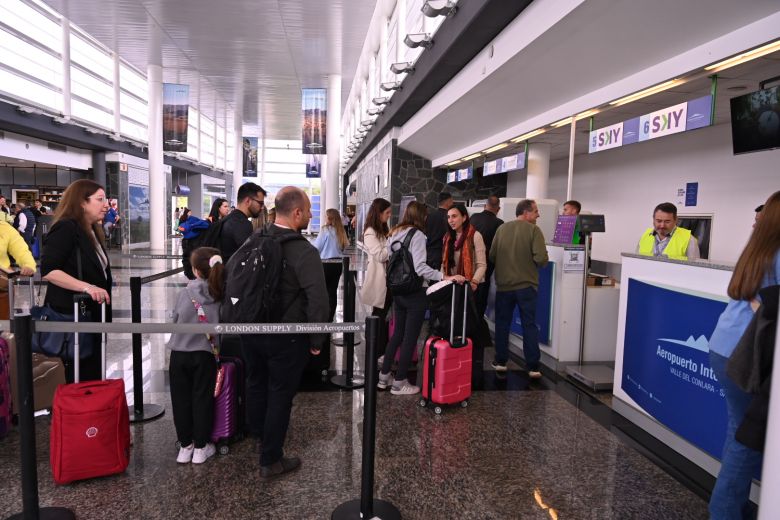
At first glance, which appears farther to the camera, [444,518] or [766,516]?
[444,518]

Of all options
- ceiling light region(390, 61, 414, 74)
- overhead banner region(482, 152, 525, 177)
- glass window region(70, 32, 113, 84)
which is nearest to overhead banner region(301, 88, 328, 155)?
ceiling light region(390, 61, 414, 74)

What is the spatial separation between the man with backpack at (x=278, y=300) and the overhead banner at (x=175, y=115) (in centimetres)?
1491

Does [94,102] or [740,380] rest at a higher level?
[94,102]

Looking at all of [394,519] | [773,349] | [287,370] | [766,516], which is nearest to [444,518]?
[394,519]

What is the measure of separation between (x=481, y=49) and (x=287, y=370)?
232 inches

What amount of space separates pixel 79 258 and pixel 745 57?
5.50 m

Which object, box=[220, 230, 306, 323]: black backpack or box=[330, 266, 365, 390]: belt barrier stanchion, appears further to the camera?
box=[330, 266, 365, 390]: belt barrier stanchion

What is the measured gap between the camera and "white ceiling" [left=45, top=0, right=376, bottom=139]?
11422 mm

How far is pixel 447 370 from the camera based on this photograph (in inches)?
155

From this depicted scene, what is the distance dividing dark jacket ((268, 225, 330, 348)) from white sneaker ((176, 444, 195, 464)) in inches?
41.7

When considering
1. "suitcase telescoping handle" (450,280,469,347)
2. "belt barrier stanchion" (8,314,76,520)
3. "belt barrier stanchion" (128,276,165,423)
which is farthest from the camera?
"suitcase telescoping handle" (450,280,469,347)

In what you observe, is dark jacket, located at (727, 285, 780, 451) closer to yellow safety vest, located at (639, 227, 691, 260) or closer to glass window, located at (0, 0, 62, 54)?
yellow safety vest, located at (639, 227, 691, 260)

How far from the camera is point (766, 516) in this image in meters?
1.87

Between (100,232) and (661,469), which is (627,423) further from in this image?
(100,232)
